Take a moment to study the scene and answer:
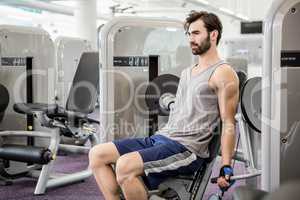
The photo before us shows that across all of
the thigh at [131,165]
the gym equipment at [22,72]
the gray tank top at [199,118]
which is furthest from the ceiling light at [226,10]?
the thigh at [131,165]

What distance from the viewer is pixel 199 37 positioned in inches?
96.9

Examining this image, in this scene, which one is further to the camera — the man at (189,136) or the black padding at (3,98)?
the black padding at (3,98)

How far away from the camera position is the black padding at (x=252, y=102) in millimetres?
2752

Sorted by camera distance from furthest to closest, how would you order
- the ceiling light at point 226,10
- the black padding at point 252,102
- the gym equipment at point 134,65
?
the ceiling light at point 226,10
the gym equipment at point 134,65
the black padding at point 252,102

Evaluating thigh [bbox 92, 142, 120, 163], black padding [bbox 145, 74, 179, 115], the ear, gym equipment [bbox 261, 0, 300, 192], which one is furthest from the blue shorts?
black padding [bbox 145, 74, 179, 115]

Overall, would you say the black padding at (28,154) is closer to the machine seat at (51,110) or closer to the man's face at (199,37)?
the machine seat at (51,110)

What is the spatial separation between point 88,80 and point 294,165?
8.79 ft

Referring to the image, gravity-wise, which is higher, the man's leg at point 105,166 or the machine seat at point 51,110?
the machine seat at point 51,110

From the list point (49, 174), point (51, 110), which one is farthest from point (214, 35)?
point (49, 174)

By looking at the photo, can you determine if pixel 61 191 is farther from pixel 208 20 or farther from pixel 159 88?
pixel 208 20

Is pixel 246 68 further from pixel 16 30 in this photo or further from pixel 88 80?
pixel 16 30

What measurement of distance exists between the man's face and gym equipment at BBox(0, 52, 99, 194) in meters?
1.75

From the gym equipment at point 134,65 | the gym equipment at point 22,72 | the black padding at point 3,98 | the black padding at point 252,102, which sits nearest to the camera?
the black padding at point 252,102

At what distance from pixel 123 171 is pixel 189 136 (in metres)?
0.46
